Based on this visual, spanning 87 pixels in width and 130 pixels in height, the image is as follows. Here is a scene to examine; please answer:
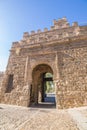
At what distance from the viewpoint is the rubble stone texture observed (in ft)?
24.5

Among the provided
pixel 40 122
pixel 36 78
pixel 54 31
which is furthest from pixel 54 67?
pixel 54 31

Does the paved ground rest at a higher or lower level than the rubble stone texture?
lower

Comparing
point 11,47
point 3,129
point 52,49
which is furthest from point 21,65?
point 3,129

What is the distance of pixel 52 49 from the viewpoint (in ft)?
29.6

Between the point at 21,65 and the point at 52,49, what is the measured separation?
3.09 m

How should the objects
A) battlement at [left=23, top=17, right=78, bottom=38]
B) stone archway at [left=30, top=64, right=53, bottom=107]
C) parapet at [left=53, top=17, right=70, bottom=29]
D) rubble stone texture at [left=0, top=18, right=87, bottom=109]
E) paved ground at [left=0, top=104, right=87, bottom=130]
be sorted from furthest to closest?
parapet at [left=53, top=17, right=70, bottom=29], battlement at [left=23, top=17, right=78, bottom=38], stone archway at [left=30, top=64, right=53, bottom=107], rubble stone texture at [left=0, top=18, right=87, bottom=109], paved ground at [left=0, top=104, right=87, bottom=130]

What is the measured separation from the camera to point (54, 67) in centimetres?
842

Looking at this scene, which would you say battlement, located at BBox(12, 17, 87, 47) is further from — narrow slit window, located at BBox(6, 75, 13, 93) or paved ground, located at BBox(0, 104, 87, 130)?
paved ground, located at BBox(0, 104, 87, 130)

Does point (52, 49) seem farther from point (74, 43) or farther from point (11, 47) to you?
point (11, 47)

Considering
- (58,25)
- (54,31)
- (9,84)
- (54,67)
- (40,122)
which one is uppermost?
(58,25)

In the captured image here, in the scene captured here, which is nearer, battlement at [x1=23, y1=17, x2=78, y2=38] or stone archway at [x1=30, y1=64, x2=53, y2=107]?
stone archway at [x1=30, y1=64, x2=53, y2=107]

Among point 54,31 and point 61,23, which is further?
point 61,23

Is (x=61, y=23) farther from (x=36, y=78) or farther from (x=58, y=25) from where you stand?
(x=36, y=78)

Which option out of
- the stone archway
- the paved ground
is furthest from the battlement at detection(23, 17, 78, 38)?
the paved ground
